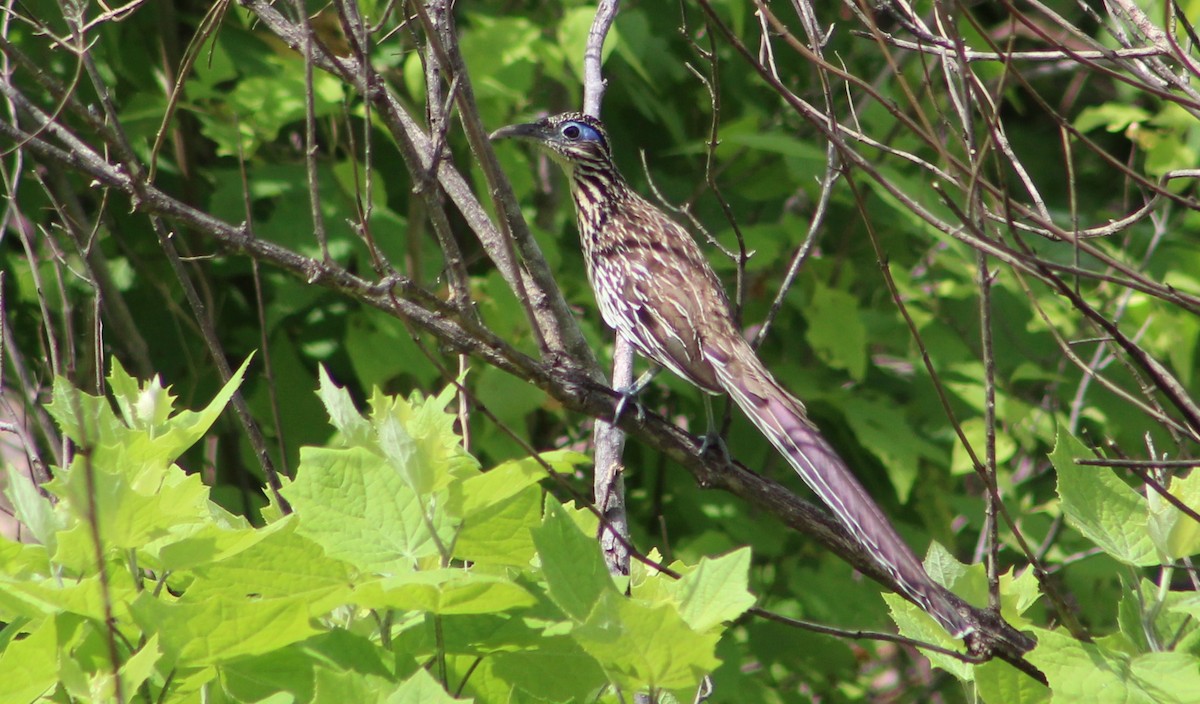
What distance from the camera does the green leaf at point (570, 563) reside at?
1.93 metres

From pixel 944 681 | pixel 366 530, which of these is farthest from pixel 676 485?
pixel 366 530

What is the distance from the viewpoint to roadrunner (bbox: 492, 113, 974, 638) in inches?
127

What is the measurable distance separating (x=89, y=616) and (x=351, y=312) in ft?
11.8

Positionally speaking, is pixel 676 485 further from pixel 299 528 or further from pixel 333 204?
pixel 299 528

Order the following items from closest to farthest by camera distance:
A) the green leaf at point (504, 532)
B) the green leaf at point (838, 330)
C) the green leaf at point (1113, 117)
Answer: the green leaf at point (504, 532) < the green leaf at point (838, 330) < the green leaf at point (1113, 117)

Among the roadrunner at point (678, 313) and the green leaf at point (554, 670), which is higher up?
the green leaf at point (554, 670)

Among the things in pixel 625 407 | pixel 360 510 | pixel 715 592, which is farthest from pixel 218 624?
pixel 625 407

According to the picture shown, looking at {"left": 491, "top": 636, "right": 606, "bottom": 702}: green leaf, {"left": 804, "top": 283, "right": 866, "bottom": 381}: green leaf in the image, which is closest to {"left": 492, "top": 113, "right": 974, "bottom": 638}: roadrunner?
{"left": 804, "top": 283, "right": 866, "bottom": 381}: green leaf

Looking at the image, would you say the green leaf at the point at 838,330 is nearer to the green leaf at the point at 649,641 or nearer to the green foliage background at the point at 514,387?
the green foliage background at the point at 514,387

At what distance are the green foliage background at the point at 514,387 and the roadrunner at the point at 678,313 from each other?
0.28 m

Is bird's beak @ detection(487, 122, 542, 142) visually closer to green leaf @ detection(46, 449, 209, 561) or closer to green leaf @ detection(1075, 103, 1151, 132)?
green leaf @ detection(1075, 103, 1151, 132)

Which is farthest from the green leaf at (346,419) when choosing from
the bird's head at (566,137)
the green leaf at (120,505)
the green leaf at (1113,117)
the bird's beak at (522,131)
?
the green leaf at (1113,117)

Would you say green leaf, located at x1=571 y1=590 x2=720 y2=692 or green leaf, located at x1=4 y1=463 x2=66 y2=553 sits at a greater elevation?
green leaf, located at x1=4 y1=463 x2=66 y2=553

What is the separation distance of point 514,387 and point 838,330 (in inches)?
63.7
